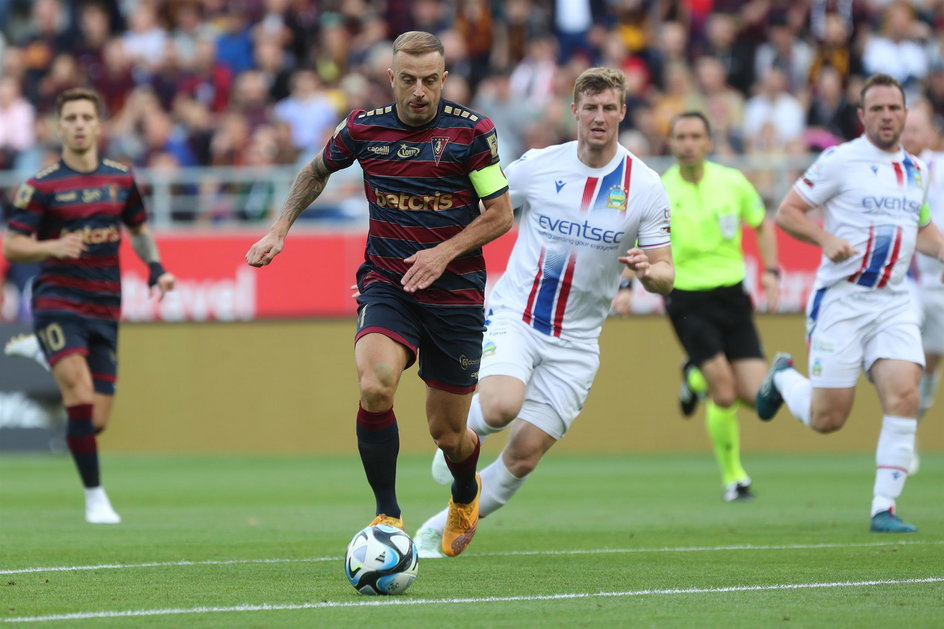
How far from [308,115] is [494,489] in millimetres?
11956

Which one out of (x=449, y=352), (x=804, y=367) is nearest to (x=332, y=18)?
(x=804, y=367)

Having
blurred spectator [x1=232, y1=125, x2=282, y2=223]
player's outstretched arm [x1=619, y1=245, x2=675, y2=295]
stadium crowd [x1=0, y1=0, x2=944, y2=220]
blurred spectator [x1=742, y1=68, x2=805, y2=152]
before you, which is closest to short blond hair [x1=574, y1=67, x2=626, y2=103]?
player's outstretched arm [x1=619, y1=245, x2=675, y2=295]

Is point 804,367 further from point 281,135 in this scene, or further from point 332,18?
point 332,18

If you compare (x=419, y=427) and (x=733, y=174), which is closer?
(x=733, y=174)

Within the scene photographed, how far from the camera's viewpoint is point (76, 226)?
10.7 meters

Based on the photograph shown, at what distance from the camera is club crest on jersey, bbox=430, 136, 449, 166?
7273 millimetres

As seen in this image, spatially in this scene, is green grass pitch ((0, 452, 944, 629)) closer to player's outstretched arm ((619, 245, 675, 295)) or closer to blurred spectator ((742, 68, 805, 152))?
player's outstretched arm ((619, 245, 675, 295))

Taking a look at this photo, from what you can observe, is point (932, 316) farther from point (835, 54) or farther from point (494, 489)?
point (835, 54)

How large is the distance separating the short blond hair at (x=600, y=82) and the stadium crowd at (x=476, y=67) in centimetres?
970

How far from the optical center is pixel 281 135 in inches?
746

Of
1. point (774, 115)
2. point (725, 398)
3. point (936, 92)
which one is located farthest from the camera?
point (774, 115)

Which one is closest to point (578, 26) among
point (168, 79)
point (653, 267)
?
point (168, 79)

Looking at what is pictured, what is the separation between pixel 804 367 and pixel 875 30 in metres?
5.21

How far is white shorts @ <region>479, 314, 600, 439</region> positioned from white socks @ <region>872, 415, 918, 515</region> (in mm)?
2177
